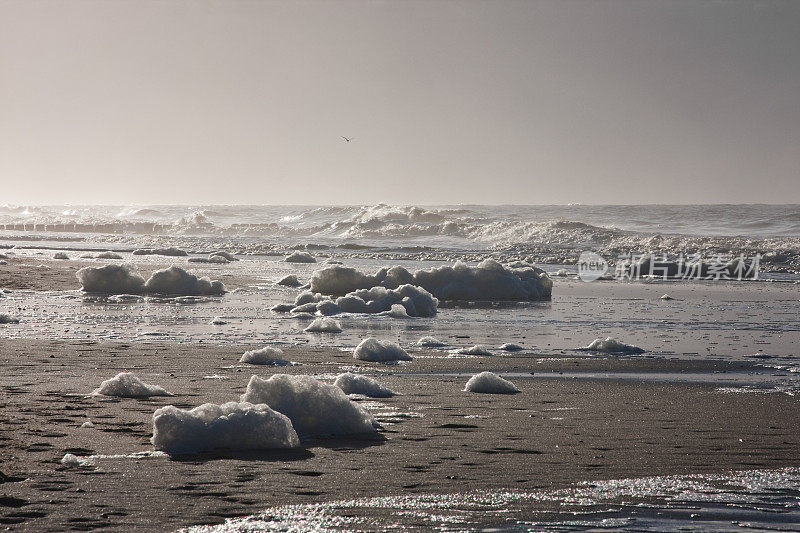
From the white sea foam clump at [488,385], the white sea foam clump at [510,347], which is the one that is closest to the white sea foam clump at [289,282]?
the white sea foam clump at [510,347]

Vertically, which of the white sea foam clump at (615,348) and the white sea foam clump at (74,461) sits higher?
the white sea foam clump at (74,461)

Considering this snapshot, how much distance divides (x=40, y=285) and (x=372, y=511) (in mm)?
14198

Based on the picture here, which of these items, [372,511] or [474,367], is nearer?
[372,511]

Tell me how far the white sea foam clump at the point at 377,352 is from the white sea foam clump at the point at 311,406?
3.08 m

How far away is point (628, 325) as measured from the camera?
11.8 metres

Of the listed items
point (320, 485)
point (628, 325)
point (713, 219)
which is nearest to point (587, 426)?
point (320, 485)

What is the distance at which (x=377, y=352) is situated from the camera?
810 cm

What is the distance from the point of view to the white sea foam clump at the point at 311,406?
16.2ft

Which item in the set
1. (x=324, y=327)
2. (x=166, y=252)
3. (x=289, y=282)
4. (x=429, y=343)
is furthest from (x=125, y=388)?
(x=166, y=252)

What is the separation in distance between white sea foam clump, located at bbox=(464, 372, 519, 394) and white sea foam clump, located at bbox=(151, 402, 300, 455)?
2.27 meters

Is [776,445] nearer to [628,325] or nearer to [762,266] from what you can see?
[628,325]

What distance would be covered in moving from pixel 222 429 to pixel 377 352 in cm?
371

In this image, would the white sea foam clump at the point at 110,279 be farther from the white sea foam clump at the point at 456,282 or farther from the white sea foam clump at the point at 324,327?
the white sea foam clump at the point at 324,327

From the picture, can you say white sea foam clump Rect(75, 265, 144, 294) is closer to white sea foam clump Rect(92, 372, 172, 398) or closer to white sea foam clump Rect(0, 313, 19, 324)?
white sea foam clump Rect(0, 313, 19, 324)
